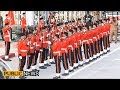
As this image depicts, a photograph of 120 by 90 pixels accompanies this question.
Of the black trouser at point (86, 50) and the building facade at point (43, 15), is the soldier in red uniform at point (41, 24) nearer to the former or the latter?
the building facade at point (43, 15)

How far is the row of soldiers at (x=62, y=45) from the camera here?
602 inches

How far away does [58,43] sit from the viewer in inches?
595

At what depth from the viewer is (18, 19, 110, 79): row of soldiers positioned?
50.2ft

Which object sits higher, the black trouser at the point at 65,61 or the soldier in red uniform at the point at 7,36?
the soldier in red uniform at the point at 7,36

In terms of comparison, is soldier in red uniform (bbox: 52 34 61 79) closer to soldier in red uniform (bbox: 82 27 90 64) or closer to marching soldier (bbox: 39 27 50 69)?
marching soldier (bbox: 39 27 50 69)

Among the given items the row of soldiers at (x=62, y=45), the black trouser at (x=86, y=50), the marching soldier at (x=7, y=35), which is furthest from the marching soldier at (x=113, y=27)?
the marching soldier at (x=7, y=35)

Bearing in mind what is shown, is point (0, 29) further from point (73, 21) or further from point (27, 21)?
point (73, 21)

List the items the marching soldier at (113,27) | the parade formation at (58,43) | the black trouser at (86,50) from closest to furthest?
1. the parade formation at (58,43)
2. the black trouser at (86,50)
3. the marching soldier at (113,27)

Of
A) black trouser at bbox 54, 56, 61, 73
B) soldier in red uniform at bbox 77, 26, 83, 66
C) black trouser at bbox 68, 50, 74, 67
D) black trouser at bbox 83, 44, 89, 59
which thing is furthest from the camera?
black trouser at bbox 83, 44, 89, 59

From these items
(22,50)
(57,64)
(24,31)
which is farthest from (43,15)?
(57,64)

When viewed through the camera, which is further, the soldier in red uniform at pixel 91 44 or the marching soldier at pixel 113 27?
the marching soldier at pixel 113 27

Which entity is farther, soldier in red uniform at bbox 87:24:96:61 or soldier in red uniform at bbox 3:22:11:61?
soldier in red uniform at bbox 87:24:96:61

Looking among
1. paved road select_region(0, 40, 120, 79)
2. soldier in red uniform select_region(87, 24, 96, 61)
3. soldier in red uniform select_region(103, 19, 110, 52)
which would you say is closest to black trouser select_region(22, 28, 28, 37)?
paved road select_region(0, 40, 120, 79)
